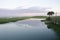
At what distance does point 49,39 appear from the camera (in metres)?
9.34

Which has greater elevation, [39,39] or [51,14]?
[51,14]

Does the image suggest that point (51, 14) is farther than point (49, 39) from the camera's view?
Yes

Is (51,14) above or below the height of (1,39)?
above

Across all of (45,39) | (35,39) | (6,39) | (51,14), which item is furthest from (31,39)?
(51,14)

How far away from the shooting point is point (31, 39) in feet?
30.3

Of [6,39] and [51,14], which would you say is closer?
[6,39]

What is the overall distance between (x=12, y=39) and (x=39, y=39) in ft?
7.71

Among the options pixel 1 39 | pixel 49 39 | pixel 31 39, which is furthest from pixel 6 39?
pixel 49 39

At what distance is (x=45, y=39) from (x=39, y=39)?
0.52 metres

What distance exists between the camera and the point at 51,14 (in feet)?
102

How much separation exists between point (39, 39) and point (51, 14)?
2282 cm

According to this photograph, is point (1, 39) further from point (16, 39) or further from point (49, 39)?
point (49, 39)

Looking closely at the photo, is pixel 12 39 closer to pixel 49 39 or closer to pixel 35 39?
pixel 35 39

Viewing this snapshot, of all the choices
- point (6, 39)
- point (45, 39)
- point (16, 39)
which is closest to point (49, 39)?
point (45, 39)
